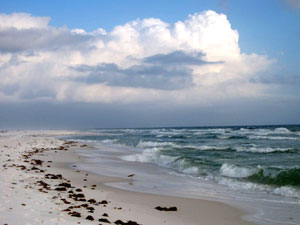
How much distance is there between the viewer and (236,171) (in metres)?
15.0

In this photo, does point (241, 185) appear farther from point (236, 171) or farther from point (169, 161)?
point (169, 161)

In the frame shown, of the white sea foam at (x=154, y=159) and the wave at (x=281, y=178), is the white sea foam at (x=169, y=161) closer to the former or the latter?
the white sea foam at (x=154, y=159)

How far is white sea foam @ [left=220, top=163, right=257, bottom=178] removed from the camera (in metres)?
14.4

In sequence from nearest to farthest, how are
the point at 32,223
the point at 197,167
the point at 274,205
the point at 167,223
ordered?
the point at 32,223 < the point at 167,223 < the point at 274,205 < the point at 197,167

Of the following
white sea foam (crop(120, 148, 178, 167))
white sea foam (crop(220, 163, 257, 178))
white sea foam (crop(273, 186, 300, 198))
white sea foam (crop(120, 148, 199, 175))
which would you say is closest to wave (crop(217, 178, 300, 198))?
white sea foam (crop(273, 186, 300, 198))

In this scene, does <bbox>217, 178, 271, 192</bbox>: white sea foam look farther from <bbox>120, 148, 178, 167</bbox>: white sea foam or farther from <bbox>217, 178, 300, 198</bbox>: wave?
<bbox>120, 148, 178, 167</bbox>: white sea foam

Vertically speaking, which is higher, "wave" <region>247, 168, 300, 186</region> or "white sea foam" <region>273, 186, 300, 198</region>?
"wave" <region>247, 168, 300, 186</region>

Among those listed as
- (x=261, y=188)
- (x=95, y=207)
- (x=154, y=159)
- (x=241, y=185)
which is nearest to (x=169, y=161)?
(x=154, y=159)

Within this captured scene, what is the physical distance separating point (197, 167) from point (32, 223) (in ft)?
39.5

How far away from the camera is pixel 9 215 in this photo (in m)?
5.99

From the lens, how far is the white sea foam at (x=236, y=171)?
14442mm

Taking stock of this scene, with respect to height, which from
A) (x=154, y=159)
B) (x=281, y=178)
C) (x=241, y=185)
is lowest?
(x=154, y=159)

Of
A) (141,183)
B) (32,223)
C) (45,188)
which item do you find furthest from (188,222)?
(141,183)

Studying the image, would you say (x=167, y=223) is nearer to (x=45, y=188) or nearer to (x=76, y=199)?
A: (x=76, y=199)
